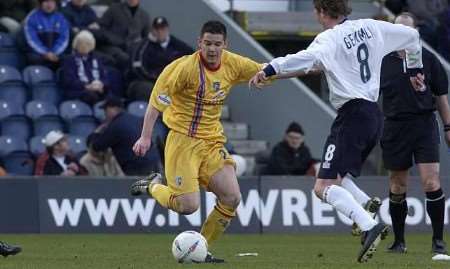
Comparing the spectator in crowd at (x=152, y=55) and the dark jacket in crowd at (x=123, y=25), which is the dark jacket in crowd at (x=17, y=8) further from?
the spectator in crowd at (x=152, y=55)

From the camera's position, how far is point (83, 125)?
2117 centimetres

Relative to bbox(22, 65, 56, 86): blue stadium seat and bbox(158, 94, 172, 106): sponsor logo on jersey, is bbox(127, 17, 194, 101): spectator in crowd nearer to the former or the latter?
bbox(22, 65, 56, 86): blue stadium seat

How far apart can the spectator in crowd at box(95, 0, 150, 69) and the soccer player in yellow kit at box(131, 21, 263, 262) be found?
340 inches

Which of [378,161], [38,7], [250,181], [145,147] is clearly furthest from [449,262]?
[38,7]

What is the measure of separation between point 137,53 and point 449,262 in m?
9.94

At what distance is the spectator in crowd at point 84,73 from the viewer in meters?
21.0

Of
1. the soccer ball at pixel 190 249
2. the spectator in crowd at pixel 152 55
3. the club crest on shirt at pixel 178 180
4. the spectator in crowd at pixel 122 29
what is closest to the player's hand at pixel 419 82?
the club crest on shirt at pixel 178 180

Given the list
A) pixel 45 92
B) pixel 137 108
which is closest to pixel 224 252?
pixel 137 108

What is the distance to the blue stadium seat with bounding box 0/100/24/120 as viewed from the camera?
68.0 feet

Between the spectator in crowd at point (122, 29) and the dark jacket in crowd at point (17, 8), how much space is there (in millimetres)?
1157

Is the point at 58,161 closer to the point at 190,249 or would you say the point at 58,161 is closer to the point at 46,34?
the point at 46,34

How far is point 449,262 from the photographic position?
40.4 feet

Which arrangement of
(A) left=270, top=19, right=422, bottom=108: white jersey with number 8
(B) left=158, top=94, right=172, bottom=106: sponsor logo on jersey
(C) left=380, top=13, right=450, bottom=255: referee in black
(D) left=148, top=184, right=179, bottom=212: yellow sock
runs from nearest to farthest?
(A) left=270, top=19, right=422, bottom=108: white jersey with number 8 < (B) left=158, top=94, right=172, bottom=106: sponsor logo on jersey < (D) left=148, top=184, right=179, bottom=212: yellow sock < (C) left=380, top=13, right=450, bottom=255: referee in black

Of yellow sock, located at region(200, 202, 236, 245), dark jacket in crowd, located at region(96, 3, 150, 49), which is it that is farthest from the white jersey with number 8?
dark jacket in crowd, located at region(96, 3, 150, 49)
